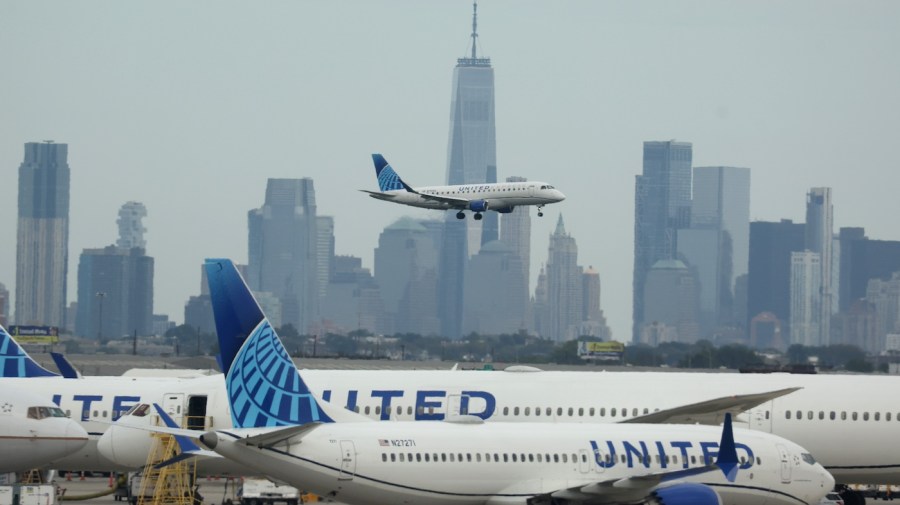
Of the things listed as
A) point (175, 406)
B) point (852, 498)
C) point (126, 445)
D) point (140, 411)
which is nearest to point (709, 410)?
point (852, 498)

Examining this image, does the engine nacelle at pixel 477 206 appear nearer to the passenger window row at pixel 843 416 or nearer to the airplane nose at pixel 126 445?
the passenger window row at pixel 843 416

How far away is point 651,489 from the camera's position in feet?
128

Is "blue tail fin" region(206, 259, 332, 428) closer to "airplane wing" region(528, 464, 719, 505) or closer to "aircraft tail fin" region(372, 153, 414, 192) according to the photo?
"airplane wing" region(528, 464, 719, 505)

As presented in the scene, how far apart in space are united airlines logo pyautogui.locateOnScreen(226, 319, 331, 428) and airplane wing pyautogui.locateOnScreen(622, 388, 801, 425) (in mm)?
12967

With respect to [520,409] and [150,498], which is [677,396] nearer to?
[520,409]

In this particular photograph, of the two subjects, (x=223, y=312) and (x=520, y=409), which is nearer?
(x=223, y=312)

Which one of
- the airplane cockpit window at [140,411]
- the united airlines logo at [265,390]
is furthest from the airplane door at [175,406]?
the united airlines logo at [265,390]

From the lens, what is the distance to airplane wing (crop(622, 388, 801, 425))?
159ft

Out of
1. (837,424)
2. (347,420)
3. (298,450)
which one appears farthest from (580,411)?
(298,450)

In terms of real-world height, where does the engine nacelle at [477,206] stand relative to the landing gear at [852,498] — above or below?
above

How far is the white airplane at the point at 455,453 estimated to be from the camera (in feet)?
123

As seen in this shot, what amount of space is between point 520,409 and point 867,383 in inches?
417

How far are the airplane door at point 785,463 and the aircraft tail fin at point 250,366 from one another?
11015mm

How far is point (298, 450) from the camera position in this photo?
37.4 meters
